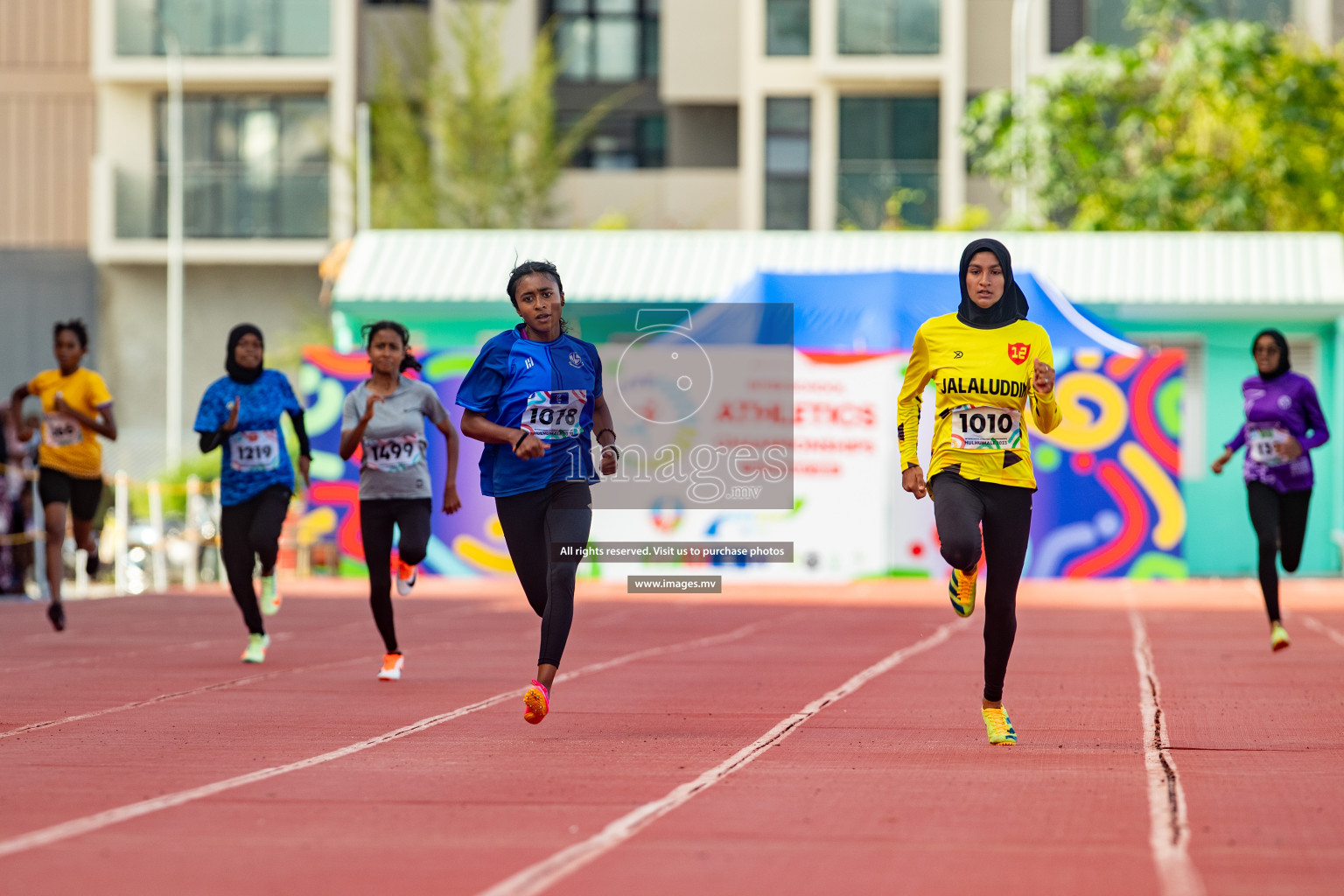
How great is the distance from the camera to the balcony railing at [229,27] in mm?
40594

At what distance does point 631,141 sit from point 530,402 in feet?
123

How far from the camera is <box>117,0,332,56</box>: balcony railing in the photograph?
4059 cm

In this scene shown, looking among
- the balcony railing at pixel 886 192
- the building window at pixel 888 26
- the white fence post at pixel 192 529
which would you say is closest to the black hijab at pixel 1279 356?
the white fence post at pixel 192 529

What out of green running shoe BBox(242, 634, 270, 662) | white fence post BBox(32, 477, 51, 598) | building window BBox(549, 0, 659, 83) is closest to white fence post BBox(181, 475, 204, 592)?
white fence post BBox(32, 477, 51, 598)

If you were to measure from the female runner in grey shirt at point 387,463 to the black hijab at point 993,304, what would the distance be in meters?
3.65

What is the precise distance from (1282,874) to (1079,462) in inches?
745

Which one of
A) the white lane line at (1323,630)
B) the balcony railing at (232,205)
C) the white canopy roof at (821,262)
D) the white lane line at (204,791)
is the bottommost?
the white lane line at (1323,630)

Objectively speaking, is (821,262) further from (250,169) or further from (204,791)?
(204,791)

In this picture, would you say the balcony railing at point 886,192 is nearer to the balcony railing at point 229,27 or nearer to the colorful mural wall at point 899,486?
the balcony railing at point 229,27

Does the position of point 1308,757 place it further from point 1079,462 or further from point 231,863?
point 1079,462

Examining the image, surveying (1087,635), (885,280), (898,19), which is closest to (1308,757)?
(1087,635)

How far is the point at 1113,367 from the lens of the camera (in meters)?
24.1

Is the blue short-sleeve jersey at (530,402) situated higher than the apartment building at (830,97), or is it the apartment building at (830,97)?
the apartment building at (830,97)

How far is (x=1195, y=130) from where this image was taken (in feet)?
110
